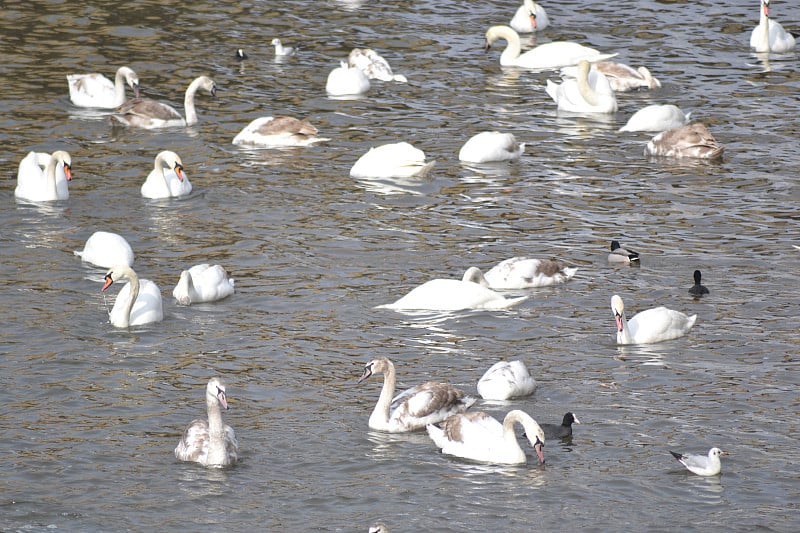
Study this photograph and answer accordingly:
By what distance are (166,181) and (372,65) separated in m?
7.57

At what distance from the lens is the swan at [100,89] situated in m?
25.3

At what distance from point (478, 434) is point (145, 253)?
7281 mm

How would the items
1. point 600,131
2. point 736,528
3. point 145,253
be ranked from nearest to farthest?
1. point 736,528
2. point 145,253
3. point 600,131

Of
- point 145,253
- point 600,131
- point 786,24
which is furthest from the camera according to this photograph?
point 786,24

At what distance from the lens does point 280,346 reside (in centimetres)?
1505

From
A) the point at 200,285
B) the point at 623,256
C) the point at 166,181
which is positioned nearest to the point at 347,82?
the point at 166,181

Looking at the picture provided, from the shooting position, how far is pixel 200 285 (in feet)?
53.5

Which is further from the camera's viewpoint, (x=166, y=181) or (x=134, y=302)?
(x=166, y=181)

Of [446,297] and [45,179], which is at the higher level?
[45,179]

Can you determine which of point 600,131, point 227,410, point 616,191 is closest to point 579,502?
point 227,410

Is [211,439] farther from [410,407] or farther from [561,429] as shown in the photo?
[561,429]

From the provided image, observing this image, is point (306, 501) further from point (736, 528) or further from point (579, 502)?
point (736, 528)

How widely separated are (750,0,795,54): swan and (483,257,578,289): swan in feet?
46.9

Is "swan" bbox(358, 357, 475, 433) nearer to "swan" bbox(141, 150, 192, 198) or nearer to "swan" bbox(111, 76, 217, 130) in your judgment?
"swan" bbox(141, 150, 192, 198)
